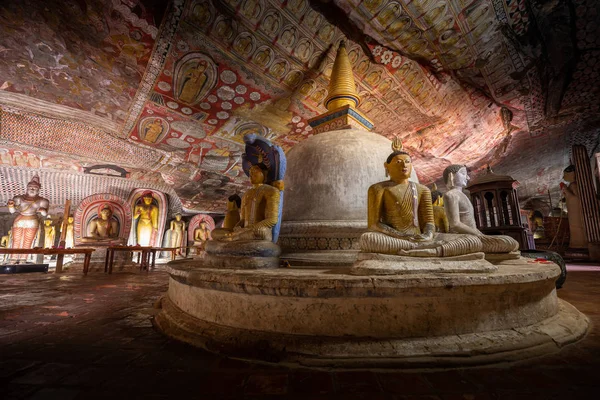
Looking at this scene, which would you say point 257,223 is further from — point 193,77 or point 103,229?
point 103,229

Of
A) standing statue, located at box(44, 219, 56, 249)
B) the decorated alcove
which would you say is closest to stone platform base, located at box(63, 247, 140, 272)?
standing statue, located at box(44, 219, 56, 249)

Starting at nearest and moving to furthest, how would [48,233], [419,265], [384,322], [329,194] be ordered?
[384,322], [419,265], [329,194], [48,233]

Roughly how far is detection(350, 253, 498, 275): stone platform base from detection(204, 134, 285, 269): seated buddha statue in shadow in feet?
2.77

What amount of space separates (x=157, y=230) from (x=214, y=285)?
10.3 meters

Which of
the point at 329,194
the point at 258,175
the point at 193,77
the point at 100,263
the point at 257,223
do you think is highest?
the point at 193,77

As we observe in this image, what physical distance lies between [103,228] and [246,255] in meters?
9.28

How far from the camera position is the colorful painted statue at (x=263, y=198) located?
247cm

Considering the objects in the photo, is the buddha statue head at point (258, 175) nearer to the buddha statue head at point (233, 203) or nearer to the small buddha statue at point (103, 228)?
the buddha statue head at point (233, 203)

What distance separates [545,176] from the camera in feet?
46.9

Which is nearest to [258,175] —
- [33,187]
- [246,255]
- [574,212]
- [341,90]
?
[246,255]

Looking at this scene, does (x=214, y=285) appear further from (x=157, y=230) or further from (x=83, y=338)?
(x=157, y=230)

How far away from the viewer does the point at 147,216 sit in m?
10.4

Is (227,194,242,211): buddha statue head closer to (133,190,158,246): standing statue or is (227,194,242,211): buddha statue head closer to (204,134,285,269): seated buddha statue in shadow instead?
(204,134,285,269): seated buddha statue in shadow

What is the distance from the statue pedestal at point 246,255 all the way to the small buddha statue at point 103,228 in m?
8.85
